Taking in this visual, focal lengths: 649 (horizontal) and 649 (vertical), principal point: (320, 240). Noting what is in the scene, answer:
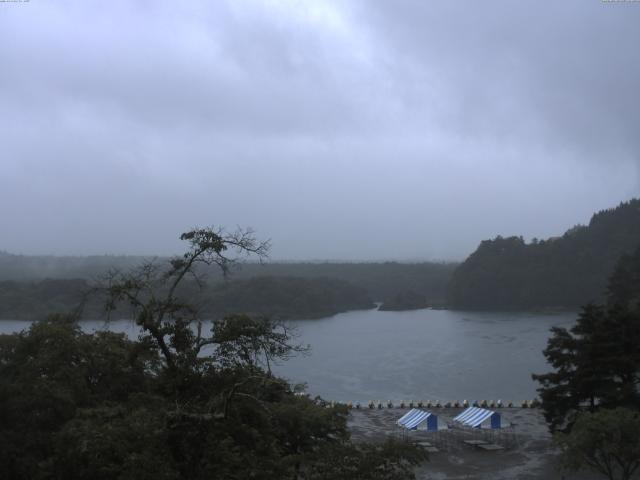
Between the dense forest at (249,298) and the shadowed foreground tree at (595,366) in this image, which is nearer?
the shadowed foreground tree at (595,366)

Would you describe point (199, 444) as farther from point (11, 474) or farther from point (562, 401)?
point (562, 401)

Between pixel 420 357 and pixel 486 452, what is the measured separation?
18.6 m

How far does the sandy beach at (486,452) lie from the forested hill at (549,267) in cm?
3861

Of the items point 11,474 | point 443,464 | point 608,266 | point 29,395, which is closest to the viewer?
point 11,474

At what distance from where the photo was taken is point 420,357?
3106 cm

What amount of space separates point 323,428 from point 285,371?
2037 cm

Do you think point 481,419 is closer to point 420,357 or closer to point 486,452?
point 486,452

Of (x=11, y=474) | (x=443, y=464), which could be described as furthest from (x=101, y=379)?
(x=443, y=464)

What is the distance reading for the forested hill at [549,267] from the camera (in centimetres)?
5262

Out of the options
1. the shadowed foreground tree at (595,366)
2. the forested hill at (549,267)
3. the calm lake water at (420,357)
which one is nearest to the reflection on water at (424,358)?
the calm lake water at (420,357)

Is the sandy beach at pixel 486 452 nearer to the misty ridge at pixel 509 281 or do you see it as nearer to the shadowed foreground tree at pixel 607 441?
the shadowed foreground tree at pixel 607 441

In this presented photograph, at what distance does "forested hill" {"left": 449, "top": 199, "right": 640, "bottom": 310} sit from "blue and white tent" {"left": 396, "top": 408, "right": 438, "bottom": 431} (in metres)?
41.3

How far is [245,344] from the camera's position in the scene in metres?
4.29

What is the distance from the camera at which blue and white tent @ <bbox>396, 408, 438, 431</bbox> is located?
1340cm
